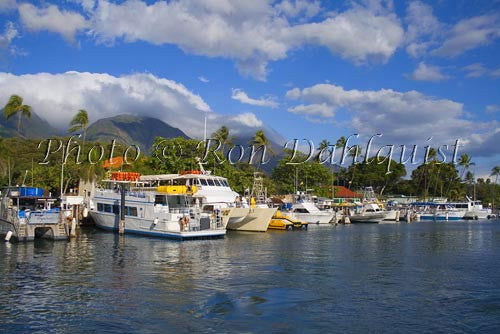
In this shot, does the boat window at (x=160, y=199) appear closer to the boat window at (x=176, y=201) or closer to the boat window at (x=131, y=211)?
the boat window at (x=176, y=201)

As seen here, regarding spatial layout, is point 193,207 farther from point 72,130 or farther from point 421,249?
point 72,130

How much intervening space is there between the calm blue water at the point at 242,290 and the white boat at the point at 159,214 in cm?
590

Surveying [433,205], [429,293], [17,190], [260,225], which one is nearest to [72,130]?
[17,190]

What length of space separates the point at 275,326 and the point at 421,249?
26.9 metres

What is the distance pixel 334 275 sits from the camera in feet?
87.4

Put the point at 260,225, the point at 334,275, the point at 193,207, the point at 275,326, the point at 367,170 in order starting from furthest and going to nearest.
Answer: the point at 367,170 → the point at 260,225 → the point at 193,207 → the point at 334,275 → the point at 275,326

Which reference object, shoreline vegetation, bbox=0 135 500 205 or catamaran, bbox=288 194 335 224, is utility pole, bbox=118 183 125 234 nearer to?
shoreline vegetation, bbox=0 135 500 205

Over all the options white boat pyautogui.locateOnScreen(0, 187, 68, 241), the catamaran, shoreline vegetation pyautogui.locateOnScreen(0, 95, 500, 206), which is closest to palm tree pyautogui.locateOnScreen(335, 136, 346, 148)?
shoreline vegetation pyautogui.locateOnScreen(0, 95, 500, 206)

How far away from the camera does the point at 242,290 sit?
2253cm

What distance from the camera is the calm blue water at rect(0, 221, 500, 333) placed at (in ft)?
57.1

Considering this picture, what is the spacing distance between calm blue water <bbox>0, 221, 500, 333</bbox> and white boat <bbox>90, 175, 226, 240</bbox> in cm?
590

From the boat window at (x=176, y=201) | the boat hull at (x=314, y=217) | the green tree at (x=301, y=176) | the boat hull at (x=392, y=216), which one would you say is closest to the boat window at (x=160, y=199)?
the boat window at (x=176, y=201)

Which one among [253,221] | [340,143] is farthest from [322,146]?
[253,221]

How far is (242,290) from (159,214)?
23910mm
